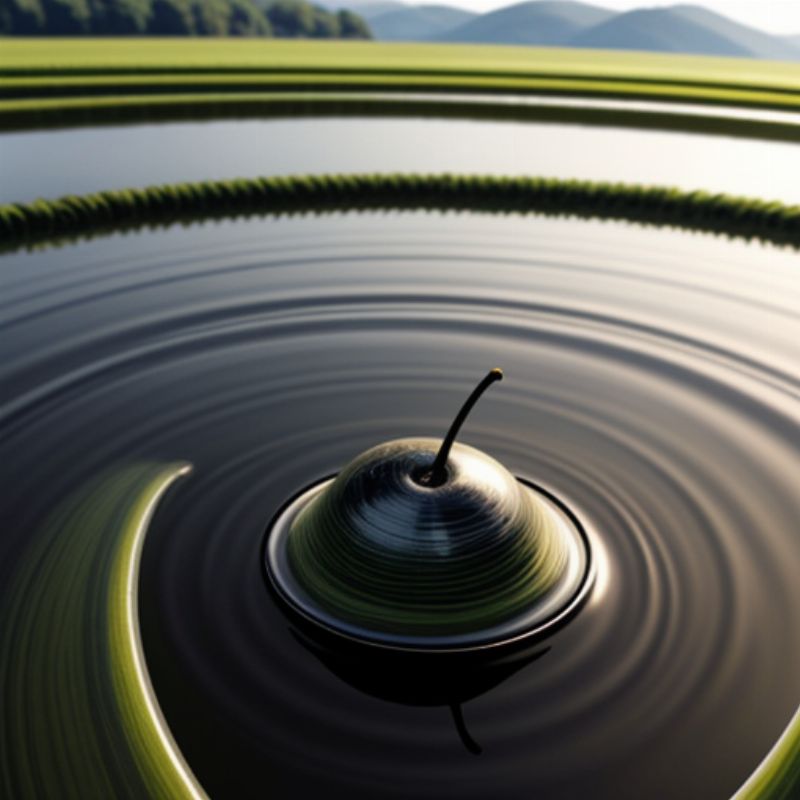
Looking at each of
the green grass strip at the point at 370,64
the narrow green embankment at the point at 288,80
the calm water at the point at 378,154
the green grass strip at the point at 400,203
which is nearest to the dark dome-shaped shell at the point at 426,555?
the green grass strip at the point at 400,203

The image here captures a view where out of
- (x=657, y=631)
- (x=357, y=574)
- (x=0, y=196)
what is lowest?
(x=657, y=631)

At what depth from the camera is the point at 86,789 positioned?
15.7ft

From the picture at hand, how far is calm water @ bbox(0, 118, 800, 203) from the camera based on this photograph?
58.7ft

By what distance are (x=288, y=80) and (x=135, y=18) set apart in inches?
2130

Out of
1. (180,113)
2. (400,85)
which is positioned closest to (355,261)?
(180,113)

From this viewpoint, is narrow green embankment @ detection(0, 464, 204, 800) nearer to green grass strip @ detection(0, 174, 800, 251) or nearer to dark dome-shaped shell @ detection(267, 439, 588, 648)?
dark dome-shaped shell @ detection(267, 439, 588, 648)

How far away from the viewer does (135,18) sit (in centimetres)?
7625

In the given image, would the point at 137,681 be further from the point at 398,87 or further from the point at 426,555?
the point at 398,87

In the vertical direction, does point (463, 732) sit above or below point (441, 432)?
below

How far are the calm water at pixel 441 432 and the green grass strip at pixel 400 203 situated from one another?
3.52 ft

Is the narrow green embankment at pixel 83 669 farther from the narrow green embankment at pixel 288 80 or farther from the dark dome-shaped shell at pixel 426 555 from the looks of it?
the narrow green embankment at pixel 288 80

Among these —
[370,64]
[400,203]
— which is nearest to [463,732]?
[400,203]

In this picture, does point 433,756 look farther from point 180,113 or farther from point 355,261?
point 180,113

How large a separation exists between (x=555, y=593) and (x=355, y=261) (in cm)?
847
